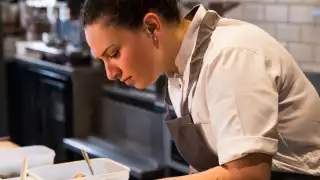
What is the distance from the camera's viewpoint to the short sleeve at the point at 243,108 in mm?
1087

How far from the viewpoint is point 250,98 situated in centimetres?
109

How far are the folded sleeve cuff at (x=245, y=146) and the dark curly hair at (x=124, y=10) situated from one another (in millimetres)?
319

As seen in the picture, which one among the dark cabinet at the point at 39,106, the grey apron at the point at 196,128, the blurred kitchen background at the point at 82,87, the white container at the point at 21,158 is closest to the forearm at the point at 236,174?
the grey apron at the point at 196,128

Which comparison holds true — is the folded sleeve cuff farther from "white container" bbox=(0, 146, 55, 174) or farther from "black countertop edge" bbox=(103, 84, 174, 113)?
"black countertop edge" bbox=(103, 84, 174, 113)

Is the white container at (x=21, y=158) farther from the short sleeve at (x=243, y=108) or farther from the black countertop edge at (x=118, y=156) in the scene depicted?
the black countertop edge at (x=118, y=156)

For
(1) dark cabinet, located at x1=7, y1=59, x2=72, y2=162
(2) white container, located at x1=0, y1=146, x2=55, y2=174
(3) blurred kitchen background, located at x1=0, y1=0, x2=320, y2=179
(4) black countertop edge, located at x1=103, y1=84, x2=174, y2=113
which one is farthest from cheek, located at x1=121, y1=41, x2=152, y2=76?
(1) dark cabinet, located at x1=7, y1=59, x2=72, y2=162

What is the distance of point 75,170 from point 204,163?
0.34 metres

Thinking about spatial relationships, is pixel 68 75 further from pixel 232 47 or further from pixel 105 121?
pixel 232 47

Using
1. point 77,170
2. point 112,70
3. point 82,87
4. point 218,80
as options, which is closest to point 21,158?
point 77,170

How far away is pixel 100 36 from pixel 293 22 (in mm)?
2001

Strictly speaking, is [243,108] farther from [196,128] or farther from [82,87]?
[82,87]

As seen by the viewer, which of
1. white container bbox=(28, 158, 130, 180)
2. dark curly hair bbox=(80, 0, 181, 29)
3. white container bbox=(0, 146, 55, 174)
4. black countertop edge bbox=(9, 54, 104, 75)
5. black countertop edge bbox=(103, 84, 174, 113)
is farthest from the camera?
black countertop edge bbox=(9, 54, 104, 75)

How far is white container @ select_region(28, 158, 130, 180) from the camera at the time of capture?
4.54ft

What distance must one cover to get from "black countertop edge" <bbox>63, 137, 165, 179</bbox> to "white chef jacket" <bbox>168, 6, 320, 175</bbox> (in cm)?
171
